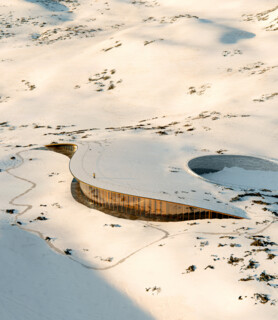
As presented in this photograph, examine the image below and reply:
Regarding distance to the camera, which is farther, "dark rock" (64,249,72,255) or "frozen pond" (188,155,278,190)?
"frozen pond" (188,155,278,190)

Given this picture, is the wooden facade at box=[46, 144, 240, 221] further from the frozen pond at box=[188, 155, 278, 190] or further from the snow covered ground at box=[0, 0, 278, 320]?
the frozen pond at box=[188, 155, 278, 190]

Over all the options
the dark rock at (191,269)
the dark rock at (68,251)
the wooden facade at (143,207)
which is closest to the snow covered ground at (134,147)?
the dark rock at (191,269)

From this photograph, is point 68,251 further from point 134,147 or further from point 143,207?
point 134,147

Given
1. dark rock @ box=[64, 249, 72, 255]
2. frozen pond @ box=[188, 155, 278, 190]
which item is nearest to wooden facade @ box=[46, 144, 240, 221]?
dark rock @ box=[64, 249, 72, 255]

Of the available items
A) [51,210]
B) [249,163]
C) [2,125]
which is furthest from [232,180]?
[2,125]

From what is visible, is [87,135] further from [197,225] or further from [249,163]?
[197,225]

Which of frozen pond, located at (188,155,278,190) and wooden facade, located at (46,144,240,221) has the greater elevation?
wooden facade, located at (46,144,240,221)

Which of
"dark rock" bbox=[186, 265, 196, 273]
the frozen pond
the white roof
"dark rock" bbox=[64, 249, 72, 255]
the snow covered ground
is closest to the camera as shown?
the snow covered ground

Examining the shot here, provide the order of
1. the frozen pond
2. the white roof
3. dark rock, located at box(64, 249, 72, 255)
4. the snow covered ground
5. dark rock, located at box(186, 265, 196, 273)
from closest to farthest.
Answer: the snow covered ground < dark rock, located at box(186, 265, 196, 273) < dark rock, located at box(64, 249, 72, 255) < the white roof < the frozen pond
